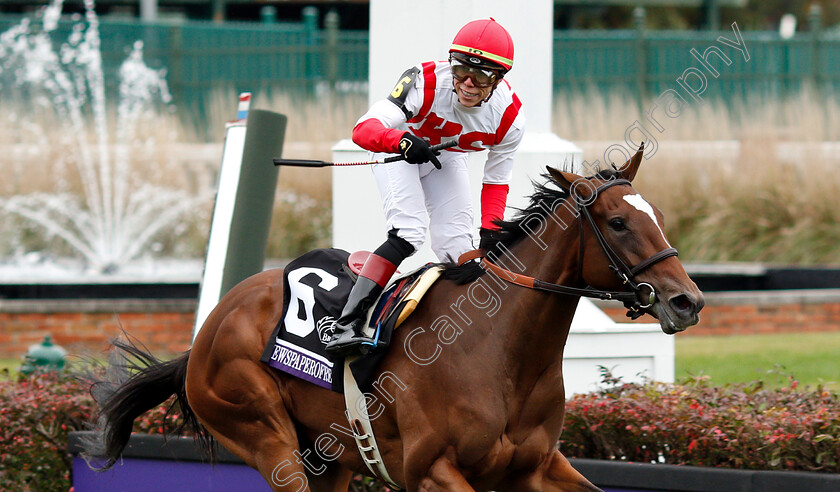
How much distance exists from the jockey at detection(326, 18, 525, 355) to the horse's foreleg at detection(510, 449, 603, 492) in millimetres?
779

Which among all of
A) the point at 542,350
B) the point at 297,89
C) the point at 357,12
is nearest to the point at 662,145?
the point at 297,89

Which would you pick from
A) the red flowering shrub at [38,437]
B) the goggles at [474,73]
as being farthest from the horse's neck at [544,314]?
the red flowering shrub at [38,437]

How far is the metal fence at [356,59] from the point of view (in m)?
15.0

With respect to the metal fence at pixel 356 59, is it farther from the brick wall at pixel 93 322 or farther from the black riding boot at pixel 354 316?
the black riding boot at pixel 354 316

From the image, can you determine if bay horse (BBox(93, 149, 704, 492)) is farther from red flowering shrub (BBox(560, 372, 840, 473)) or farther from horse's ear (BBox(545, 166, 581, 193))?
red flowering shrub (BBox(560, 372, 840, 473))

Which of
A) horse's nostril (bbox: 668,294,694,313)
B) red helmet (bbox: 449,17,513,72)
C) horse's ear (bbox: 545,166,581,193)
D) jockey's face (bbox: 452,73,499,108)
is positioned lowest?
horse's nostril (bbox: 668,294,694,313)

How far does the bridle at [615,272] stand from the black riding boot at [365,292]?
1.40 feet

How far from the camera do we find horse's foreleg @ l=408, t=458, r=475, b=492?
3.55 meters

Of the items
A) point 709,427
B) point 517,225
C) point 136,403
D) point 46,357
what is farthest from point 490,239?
point 46,357

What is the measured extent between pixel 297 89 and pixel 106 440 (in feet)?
36.6

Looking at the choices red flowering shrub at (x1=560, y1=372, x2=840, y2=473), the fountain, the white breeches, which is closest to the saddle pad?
the white breeches

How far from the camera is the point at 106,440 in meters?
4.71

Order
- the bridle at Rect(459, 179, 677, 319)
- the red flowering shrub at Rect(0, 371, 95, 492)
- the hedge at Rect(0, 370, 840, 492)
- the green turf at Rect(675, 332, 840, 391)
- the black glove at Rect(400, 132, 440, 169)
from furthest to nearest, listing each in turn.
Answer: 1. the green turf at Rect(675, 332, 840, 391)
2. the red flowering shrub at Rect(0, 371, 95, 492)
3. the hedge at Rect(0, 370, 840, 492)
4. the black glove at Rect(400, 132, 440, 169)
5. the bridle at Rect(459, 179, 677, 319)

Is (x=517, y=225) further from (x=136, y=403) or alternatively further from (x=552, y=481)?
(x=136, y=403)
